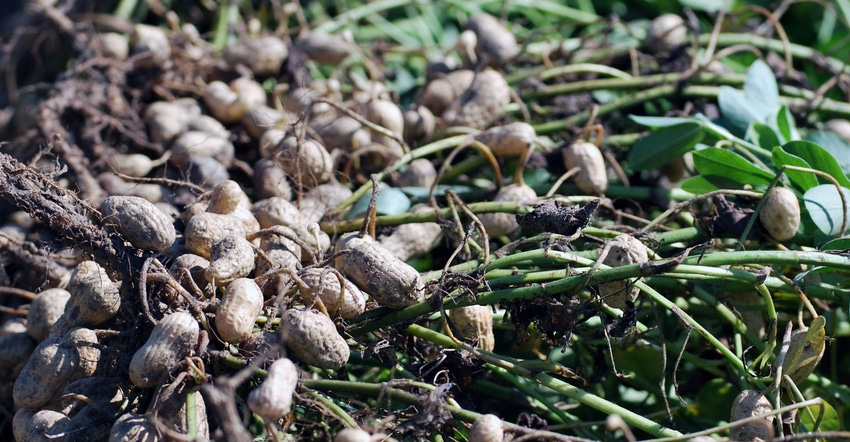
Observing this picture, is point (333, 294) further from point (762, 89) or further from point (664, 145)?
point (762, 89)

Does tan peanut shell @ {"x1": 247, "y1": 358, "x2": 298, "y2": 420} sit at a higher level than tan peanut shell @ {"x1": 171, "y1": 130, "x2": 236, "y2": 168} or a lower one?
higher

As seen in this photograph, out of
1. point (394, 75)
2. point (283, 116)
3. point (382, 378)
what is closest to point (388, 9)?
point (394, 75)

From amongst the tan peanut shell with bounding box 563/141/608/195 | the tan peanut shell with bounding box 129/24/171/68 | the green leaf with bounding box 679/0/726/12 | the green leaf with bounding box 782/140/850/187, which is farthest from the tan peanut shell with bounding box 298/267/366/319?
the green leaf with bounding box 679/0/726/12

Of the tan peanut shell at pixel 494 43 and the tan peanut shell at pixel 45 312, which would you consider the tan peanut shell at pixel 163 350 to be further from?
the tan peanut shell at pixel 494 43

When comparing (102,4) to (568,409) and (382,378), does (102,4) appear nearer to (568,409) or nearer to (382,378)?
(382,378)

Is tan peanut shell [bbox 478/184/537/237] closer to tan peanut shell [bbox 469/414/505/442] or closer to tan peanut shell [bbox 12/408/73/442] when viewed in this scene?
tan peanut shell [bbox 469/414/505/442]
